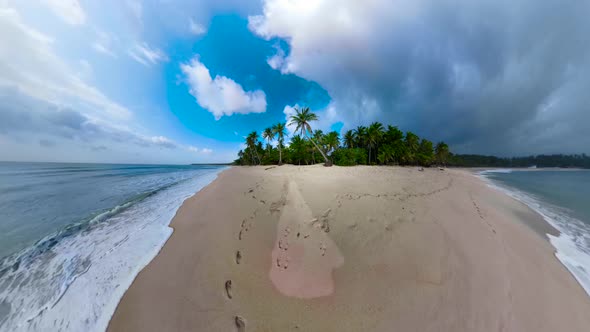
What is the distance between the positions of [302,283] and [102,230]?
23.9 ft

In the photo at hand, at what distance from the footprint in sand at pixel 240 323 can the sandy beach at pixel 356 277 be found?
0.01 m

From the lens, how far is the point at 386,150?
4316cm

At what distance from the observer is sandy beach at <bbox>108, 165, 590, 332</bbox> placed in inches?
101

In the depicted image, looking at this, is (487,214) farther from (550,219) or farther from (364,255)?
(364,255)

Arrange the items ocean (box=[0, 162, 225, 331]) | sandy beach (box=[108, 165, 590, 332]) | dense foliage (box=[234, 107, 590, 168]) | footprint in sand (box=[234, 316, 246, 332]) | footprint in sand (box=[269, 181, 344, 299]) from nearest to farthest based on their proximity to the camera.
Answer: footprint in sand (box=[234, 316, 246, 332]), sandy beach (box=[108, 165, 590, 332]), ocean (box=[0, 162, 225, 331]), footprint in sand (box=[269, 181, 344, 299]), dense foliage (box=[234, 107, 590, 168])

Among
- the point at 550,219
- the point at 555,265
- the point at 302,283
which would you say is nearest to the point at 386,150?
the point at 550,219

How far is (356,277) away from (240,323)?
2052 millimetres

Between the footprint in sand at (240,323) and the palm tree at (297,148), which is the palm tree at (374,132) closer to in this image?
the palm tree at (297,148)

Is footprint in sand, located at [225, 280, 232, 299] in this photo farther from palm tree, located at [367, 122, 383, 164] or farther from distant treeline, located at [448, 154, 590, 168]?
distant treeline, located at [448, 154, 590, 168]

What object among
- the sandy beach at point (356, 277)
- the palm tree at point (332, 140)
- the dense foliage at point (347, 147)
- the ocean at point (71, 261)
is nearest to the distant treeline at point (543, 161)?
the dense foliage at point (347, 147)

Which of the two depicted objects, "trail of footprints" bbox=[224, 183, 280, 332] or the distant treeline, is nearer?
"trail of footprints" bbox=[224, 183, 280, 332]

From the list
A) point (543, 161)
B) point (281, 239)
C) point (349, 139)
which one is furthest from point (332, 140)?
point (543, 161)

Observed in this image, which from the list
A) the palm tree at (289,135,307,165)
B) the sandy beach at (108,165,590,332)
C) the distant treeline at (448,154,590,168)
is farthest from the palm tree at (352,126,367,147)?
the distant treeline at (448,154,590,168)

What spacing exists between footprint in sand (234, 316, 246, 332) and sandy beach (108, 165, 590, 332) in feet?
0.05
